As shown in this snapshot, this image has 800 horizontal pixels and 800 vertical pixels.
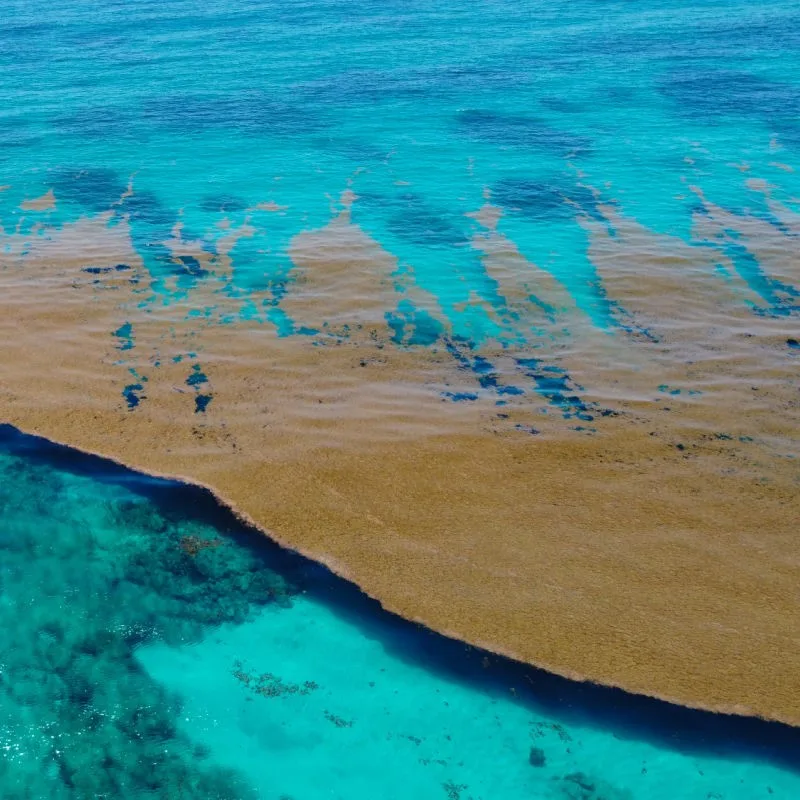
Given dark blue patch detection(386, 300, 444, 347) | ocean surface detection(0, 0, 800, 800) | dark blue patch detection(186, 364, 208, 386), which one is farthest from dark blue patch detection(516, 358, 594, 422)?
dark blue patch detection(186, 364, 208, 386)

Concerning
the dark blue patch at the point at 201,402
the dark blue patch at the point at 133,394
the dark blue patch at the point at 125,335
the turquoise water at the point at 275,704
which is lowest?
the turquoise water at the point at 275,704

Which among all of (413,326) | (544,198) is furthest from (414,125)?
(413,326)

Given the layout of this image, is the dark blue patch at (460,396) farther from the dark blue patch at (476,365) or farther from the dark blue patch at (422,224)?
the dark blue patch at (422,224)

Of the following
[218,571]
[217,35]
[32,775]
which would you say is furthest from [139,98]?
[32,775]

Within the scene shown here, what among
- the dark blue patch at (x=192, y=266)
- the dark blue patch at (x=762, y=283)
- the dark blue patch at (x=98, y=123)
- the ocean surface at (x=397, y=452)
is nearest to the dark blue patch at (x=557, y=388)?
the ocean surface at (x=397, y=452)

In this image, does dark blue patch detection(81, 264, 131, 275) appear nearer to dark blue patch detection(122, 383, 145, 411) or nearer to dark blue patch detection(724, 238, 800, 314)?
dark blue patch detection(122, 383, 145, 411)

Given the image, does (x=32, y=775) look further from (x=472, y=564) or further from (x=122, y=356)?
(x=122, y=356)

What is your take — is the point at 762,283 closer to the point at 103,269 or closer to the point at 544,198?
the point at 544,198
